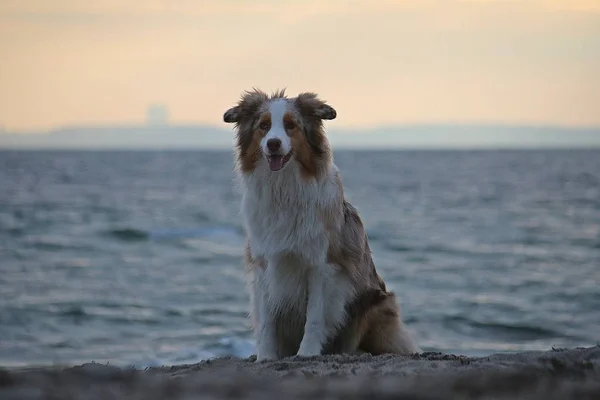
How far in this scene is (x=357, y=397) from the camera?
2.79 m

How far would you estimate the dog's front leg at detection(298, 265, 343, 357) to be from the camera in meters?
6.24

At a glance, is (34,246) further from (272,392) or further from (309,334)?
(272,392)

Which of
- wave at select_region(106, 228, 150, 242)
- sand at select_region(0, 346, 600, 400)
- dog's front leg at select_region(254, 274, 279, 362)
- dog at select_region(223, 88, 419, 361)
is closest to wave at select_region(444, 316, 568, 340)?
dog at select_region(223, 88, 419, 361)

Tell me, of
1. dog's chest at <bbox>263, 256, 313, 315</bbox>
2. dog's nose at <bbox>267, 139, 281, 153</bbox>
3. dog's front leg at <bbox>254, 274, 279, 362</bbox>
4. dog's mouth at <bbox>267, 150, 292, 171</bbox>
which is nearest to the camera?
dog's nose at <bbox>267, 139, 281, 153</bbox>

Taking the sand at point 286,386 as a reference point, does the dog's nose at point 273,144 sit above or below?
above

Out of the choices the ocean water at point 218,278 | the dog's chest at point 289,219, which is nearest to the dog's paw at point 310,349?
the dog's chest at point 289,219

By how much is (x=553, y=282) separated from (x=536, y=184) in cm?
3851

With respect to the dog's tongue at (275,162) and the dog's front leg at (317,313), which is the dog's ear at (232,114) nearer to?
the dog's tongue at (275,162)

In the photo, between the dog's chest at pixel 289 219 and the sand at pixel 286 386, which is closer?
the sand at pixel 286 386

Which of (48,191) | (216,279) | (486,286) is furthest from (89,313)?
(48,191)

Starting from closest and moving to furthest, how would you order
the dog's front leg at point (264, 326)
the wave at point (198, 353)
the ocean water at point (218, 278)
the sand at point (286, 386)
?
1. the sand at point (286, 386)
2. the dog's front leg at point (264, 326)
3. the wave at point (198, 353)
4. the ocean water at point (218, 278)

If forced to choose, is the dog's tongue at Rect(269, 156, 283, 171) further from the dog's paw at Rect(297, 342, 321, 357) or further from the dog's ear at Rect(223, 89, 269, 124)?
the dog's paw at Rect(297, 342, 321, 357)

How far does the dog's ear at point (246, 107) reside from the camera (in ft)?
20.7

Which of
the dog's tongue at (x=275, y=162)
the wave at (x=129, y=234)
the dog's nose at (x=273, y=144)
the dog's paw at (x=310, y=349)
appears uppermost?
the dog's nose at (x=273, y=144)
